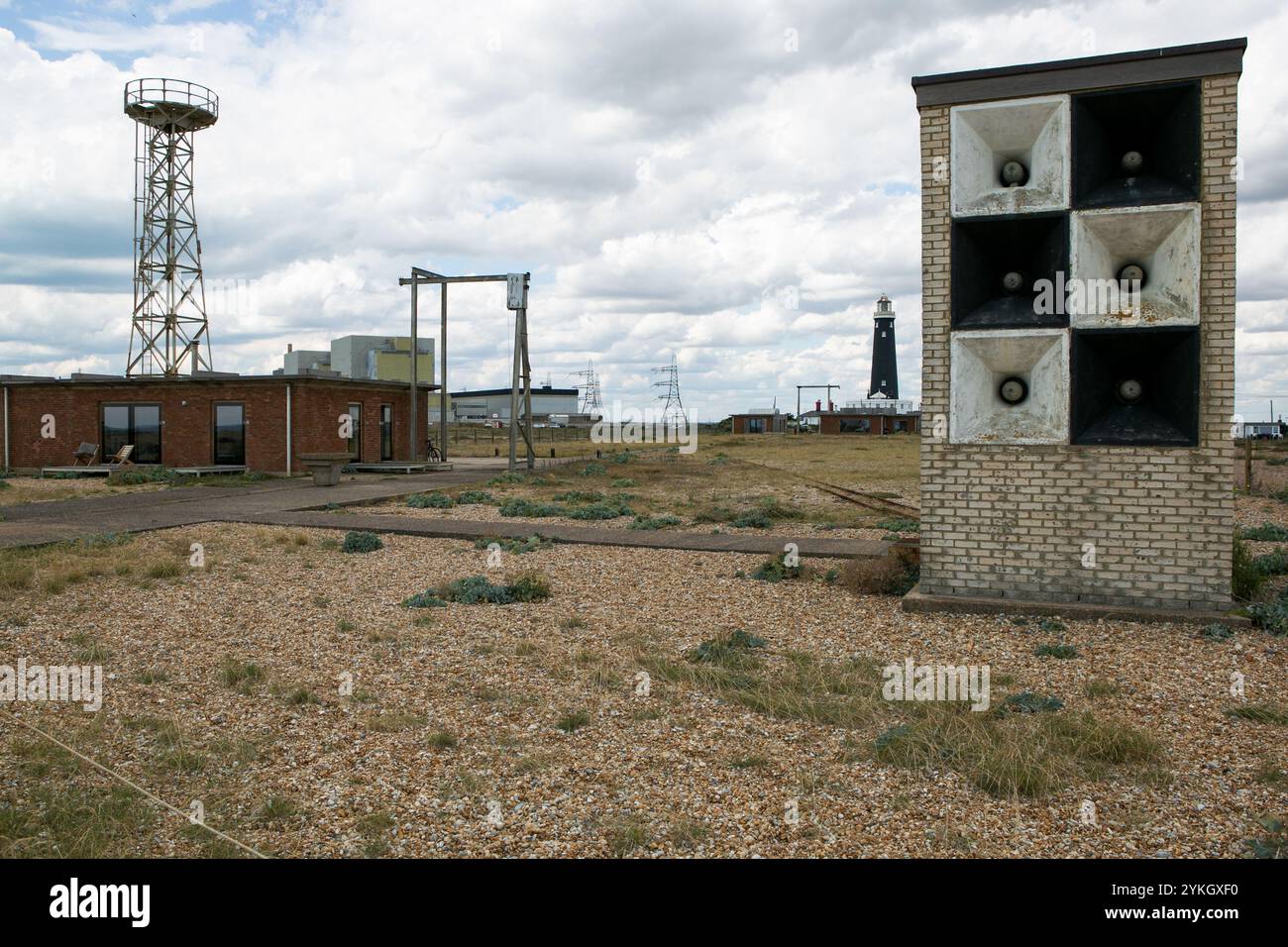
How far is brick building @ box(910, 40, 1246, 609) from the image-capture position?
330 inches

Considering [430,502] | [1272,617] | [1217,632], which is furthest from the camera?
[430,502]

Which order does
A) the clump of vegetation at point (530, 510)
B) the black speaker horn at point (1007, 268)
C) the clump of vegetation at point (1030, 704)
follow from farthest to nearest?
the clump of vegetation at point (530, 510) < the black speaker horn at point (1007, 268) < the clump of vegetation at point (1030, 704)

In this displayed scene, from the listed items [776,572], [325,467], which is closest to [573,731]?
[776,572]

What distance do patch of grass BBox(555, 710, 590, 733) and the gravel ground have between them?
5 centimetres

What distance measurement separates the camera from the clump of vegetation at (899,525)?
15.5m

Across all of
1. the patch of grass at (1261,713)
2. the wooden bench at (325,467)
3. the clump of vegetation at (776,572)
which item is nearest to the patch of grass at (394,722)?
the patch of grass at (1261,713)

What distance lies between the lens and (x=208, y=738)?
5621 millimetres

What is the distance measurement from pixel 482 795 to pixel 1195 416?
272 inches

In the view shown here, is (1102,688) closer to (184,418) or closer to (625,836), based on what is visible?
(625,836)

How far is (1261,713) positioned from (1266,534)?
9.43m

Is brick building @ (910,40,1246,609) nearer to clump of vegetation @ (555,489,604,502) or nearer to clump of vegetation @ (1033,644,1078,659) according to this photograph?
clump of vegetation @ (1033,644,1078,659)

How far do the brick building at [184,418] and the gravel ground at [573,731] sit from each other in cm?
1958

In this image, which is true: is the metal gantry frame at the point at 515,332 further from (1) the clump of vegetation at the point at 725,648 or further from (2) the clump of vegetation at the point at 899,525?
(1) the clump of vegetation at the point at 725,648

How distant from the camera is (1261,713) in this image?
6.02 metres
